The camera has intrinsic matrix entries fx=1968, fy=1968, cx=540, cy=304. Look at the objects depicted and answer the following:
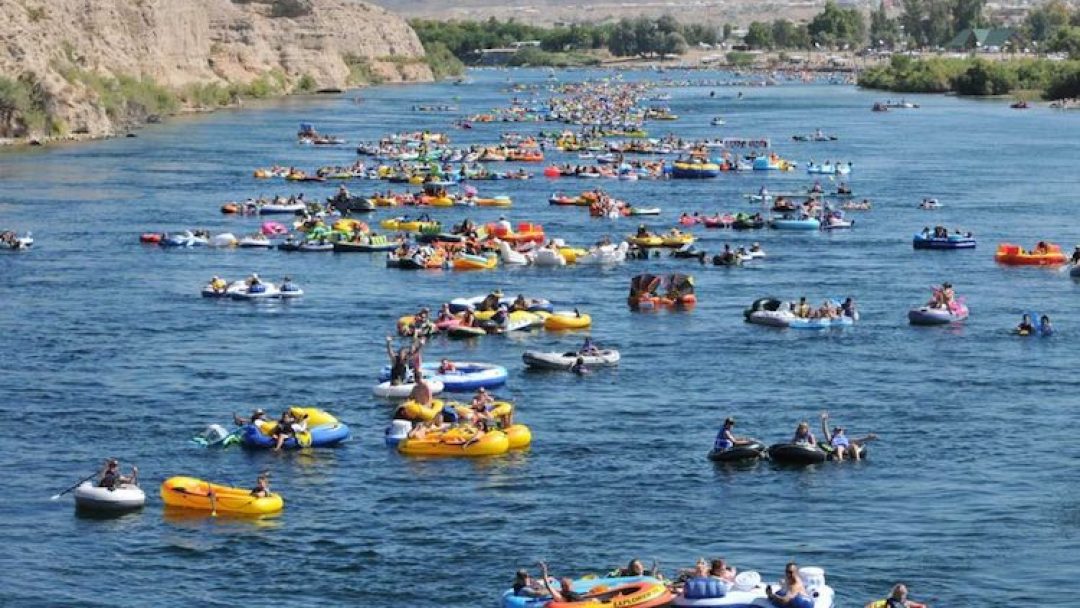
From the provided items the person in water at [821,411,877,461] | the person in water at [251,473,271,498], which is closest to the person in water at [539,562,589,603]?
the person in water at [251,473,271,498]

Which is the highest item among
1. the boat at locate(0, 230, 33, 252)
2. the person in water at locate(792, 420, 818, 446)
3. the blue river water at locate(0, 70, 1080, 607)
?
the boat at locate(0, 230, 33, 252)

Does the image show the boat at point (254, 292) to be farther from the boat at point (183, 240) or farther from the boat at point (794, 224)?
the boat at point (794, 224)

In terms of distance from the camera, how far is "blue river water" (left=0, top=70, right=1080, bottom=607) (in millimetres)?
51031

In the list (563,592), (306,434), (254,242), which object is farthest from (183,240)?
(563,592)

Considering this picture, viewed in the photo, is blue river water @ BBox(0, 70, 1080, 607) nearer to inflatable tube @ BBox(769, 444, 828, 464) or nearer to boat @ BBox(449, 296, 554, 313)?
inflatable tube @ BBox(769, 444, 828, 464)

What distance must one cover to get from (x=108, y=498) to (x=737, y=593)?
18.7 meters

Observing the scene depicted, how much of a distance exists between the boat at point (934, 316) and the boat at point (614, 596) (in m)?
A: 38.8

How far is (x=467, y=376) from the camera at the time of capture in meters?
70.1

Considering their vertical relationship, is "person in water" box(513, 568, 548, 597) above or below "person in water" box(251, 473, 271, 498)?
below

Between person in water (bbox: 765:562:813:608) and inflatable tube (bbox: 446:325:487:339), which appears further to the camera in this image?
inflatable tube (bbox: 446:325:487:339)

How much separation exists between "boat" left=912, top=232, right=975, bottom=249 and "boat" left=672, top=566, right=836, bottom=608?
6096 centimetres

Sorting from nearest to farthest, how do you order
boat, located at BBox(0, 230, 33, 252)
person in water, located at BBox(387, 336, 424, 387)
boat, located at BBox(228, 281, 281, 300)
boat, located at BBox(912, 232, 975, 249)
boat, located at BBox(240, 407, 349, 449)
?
boat, located at BBox(240, 407, 349, 449) → person in water, located at BBox(387, 336, 424, 387) → boat, located at BBox(228, 281, 281, 300) → boat, located at BBox(0, 230, 33, 252) → boat, located at BBox(912, 232, 975, 249)

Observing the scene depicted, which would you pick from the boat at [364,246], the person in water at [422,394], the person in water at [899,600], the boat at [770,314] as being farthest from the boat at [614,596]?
the boat at [364,246]

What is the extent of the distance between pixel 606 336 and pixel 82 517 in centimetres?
3041
